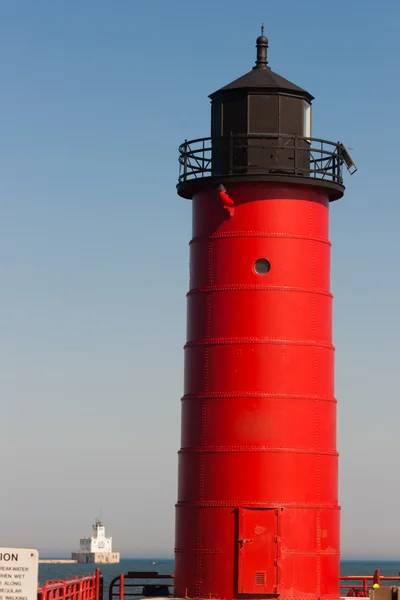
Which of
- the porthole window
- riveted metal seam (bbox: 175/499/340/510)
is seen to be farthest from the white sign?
the porthole window

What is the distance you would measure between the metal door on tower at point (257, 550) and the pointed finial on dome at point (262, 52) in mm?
10649

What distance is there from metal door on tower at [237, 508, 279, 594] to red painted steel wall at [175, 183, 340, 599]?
0.07 ft

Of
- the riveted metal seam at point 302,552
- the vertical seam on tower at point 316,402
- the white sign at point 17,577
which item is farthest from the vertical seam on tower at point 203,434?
the white sign at point 17,577

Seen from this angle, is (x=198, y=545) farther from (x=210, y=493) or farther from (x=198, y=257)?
(x=198, y=257)

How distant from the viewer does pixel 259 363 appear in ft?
91.4

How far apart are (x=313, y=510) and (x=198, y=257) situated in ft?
21.2

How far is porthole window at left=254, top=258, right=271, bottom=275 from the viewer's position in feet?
92.7

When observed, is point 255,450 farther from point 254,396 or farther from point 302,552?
point 302,552

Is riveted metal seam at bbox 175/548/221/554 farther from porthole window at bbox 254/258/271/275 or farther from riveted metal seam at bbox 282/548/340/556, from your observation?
porthole window at bbox 254/258/271/275

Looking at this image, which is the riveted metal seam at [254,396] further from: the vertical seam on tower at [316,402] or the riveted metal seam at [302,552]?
the riveted metal seam at [302,552]

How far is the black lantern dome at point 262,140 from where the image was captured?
28266 mm

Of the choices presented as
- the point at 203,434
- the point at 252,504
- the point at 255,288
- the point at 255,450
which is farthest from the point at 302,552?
the point at 255,288

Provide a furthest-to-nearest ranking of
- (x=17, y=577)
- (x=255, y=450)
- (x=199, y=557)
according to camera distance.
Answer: (x=199, y=557), (x=255, y=450), (x=17, y=577)

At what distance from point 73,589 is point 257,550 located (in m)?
4.97
